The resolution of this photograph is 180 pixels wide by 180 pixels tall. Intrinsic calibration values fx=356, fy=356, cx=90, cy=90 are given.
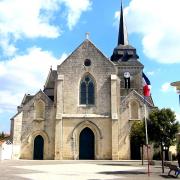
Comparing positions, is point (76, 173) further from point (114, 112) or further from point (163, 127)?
point (114, 112)

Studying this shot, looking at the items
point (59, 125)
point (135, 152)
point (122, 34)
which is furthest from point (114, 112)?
point (122, 34)

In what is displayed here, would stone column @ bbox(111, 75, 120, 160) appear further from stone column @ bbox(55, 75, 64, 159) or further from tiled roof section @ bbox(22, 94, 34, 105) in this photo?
tiled roof section @ bbox(22, 94, 34, 105)

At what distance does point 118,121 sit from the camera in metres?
43.2

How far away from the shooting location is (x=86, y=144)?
4294 cm

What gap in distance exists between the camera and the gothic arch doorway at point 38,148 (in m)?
42.9

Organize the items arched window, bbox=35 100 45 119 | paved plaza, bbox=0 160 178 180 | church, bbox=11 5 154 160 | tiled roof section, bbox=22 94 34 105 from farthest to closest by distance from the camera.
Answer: tiled roof section, bbox=22 94 34 105, arched window, bbox=35 100 45 119, church, bbox=11 5 154 160, paved plaza, bbox=0 160 178 180

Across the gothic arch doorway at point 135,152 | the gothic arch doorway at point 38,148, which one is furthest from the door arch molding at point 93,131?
the gothic arch doorway at point 135,152

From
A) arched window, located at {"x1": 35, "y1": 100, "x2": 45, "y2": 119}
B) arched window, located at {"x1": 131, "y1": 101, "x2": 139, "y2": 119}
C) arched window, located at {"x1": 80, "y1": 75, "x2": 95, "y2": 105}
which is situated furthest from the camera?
arched window, located at {"x1": 131, "y1": 101, "x2": 139, "y2": 119}

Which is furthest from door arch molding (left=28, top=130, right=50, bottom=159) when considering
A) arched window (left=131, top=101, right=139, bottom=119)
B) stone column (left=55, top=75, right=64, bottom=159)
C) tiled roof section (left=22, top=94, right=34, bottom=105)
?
tiled roof section (left=22, top=94, right=34, bottom=105)

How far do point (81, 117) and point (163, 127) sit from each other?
1817 cm

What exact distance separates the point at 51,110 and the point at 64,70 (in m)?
5.20

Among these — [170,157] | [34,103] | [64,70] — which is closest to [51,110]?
[34,103]

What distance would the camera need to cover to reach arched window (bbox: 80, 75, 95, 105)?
43750 millimetres

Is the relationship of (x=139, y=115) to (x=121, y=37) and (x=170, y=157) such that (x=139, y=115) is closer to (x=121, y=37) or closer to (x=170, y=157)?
(x=170, y=157)
